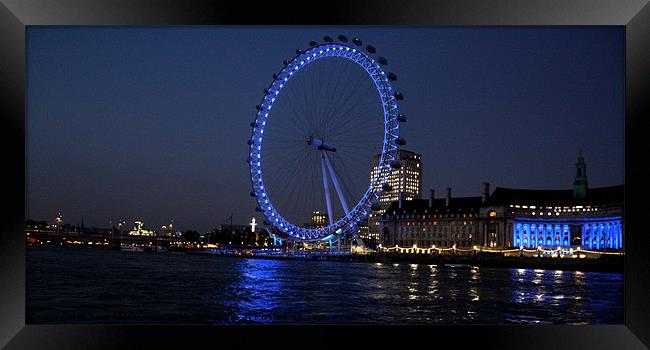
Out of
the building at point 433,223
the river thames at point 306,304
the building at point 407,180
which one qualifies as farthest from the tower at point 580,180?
the river thames at point 306,304

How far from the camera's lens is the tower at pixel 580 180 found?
169 feet

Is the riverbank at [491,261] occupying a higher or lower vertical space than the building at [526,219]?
lower

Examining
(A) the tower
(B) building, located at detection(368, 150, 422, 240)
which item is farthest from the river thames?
(B) building, located at detection(368, 150, 422, 240)

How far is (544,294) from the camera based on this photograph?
17.4 metres

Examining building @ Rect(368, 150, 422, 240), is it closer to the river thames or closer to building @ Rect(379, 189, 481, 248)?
building @ Rect(379, 189, 481, 248)

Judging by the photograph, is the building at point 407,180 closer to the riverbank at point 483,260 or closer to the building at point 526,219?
the building at point 526,219

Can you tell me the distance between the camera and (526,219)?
51.8 m

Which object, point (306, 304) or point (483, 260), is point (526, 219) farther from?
point (306, 304)

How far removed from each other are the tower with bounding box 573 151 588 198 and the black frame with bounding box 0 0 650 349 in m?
47.1

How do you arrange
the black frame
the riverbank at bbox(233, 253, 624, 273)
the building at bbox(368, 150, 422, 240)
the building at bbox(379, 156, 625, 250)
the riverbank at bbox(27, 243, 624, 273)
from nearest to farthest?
the black frame < the riverbank at bbox(233, 253, 624, 273) < the riverbank at bbox(27, 243, 624, 273) < the building at bbox(379, 156, 625, 250) < the building at bbox(368, 150, 422, 240)

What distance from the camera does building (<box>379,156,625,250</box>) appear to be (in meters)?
48.5
